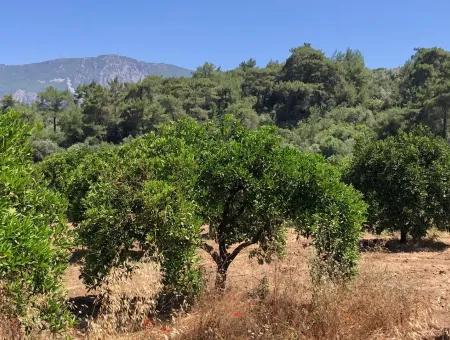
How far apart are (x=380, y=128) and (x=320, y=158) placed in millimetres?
47565

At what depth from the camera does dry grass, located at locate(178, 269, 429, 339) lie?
7.71 m

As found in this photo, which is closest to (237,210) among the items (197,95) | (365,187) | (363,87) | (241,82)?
(365,187)

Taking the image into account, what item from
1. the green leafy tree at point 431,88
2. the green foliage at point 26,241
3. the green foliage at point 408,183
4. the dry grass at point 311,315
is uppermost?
the green leafy tree at point 431,88

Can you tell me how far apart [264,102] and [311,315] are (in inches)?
3869

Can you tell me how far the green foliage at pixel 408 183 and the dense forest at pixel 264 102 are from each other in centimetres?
3676

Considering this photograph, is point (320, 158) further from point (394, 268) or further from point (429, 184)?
point (429, 184)

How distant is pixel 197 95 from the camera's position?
9631 cm

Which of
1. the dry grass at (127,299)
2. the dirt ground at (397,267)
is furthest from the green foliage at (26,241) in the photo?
the dirt ground at (397,267)

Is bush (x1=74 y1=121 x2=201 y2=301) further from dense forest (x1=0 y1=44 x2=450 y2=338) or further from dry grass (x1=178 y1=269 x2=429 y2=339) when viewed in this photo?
dry grass (x1=178 y1=269 x2=429 y2=339)

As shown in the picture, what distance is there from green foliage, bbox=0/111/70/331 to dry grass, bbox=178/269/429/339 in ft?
8.63

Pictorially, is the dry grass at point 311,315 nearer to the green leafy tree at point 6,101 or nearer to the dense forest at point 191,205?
the dense forest at point 191,205

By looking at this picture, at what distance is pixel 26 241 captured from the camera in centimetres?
466

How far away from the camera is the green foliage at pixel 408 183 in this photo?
19531 millimetres

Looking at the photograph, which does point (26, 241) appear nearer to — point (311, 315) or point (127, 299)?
point (127, 299)
